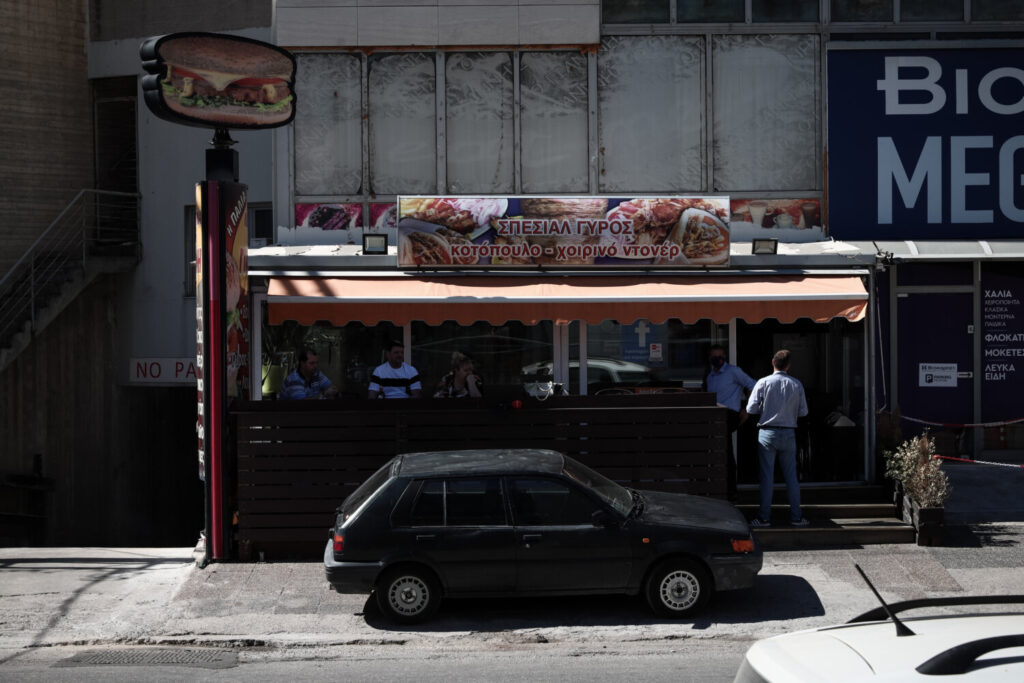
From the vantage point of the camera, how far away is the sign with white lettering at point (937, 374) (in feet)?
47.6

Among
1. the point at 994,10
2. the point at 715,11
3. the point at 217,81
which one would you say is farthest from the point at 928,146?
the point at 217,81

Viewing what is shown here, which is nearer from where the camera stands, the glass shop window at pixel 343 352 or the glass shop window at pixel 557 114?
the glass shop window at pixel 343 352

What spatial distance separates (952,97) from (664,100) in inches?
146

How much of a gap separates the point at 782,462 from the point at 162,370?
10167 mm

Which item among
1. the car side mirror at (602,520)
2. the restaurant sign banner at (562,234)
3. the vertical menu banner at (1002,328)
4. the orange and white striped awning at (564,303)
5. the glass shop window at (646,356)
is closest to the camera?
the car side mirror at (602,520)

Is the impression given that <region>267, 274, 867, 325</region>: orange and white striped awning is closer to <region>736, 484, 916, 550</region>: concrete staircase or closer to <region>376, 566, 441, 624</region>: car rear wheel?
<region>736, 484, 916, 550</region>: concrete staircase

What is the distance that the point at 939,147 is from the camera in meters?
14.3

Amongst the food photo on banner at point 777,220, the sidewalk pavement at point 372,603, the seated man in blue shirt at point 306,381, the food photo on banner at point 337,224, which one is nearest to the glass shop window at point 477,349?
the seated man in blue shirt at point 306,381

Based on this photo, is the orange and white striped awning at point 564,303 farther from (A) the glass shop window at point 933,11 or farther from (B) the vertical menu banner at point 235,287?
(A) the glass shop window at point 933,11

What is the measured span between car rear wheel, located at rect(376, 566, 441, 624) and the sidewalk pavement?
14cm

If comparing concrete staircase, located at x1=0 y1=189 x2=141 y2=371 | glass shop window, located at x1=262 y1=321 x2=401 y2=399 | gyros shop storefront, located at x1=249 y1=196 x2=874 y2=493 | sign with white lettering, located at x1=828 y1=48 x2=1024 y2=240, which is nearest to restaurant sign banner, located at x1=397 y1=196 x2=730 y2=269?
gyros shop storefront, located at x1=249 y1=196 x2=874 y2=493

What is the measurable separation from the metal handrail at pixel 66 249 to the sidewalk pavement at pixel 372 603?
542 cm

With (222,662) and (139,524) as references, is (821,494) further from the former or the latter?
(139,524)

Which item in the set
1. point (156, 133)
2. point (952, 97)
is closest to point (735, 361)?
point (952, 97)
